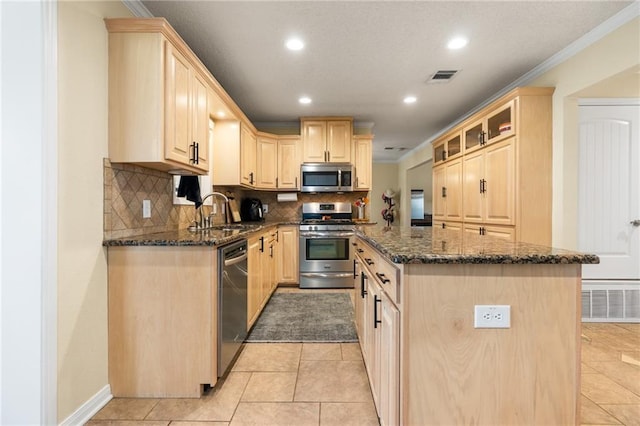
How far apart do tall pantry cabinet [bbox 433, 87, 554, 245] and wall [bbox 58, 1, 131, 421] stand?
343 centimetres

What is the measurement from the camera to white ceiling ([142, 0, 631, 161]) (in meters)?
2.20

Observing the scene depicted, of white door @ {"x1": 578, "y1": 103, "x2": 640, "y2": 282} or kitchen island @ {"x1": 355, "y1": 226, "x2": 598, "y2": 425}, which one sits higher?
white door @ {"x1": 578, "y1": 103, "x2": 640, "y2": 282}

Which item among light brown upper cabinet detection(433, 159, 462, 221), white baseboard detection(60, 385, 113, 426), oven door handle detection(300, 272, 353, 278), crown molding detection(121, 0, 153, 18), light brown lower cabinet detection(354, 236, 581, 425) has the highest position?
crown molding detection(121, 0, 153, 18)

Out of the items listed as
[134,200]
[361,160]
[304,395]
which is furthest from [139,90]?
[361,160]

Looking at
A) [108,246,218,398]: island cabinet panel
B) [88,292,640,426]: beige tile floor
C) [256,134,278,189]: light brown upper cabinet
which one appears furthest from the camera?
[256,134,278,189]: light brown upper cabinet

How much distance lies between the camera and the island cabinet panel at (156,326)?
70.6 inches

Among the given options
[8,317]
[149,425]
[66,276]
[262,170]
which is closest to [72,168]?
[66,276]

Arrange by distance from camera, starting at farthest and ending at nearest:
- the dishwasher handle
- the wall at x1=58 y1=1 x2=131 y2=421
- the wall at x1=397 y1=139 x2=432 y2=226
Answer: the wall at x1=397 y1=139 x2=432 y2=226 < the dishwasher handle < the wall at x1=58 y1=1 x2=131 y2=421

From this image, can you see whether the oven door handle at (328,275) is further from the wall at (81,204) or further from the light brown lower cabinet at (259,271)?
the wall at (81,204)

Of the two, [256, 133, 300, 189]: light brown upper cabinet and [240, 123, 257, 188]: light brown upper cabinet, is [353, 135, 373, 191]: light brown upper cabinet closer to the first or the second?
[256, 133, 300, 189]: light brown upper cabinet

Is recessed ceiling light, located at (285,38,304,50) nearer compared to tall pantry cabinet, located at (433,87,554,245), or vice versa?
recessed ceiling light, located at (285,38,304,50)

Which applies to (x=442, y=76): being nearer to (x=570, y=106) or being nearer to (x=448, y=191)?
(x=570, y=106)

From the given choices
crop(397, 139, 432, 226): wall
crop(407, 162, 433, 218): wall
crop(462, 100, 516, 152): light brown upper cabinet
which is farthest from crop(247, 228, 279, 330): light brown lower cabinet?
crop(407, 162, 433, 218): wall

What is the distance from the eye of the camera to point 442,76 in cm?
330
